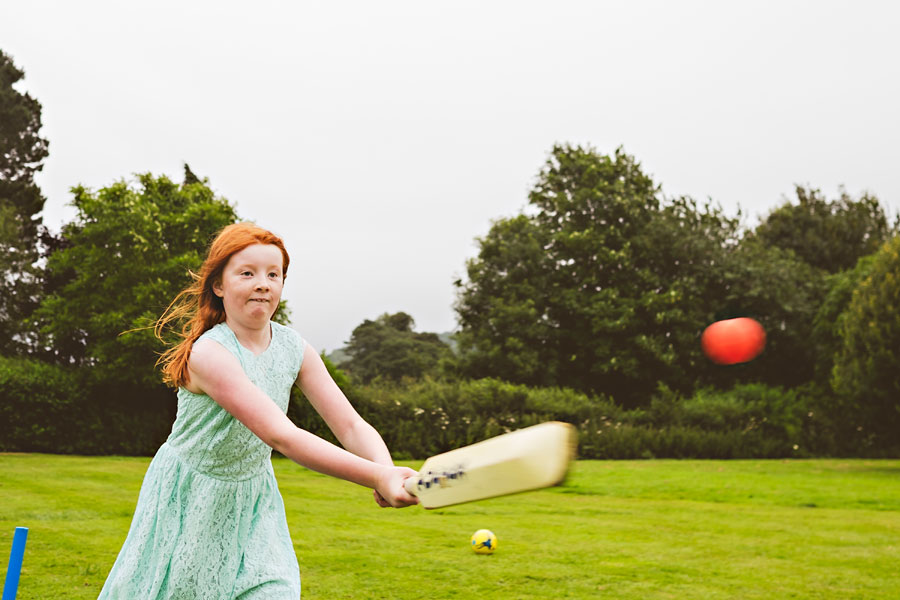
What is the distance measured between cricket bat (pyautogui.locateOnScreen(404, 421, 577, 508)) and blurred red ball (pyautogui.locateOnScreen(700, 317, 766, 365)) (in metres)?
31.2

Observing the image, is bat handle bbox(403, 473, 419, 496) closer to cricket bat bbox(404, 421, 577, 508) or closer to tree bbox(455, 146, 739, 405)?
cricket bat bbox(404, 421, 577, 508)

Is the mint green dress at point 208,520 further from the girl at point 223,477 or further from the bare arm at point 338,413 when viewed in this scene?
the bare arm at point 338,413

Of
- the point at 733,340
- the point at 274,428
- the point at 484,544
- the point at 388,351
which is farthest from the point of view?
the point at 388,351

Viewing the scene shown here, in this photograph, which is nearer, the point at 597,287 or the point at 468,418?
the point at 468,418

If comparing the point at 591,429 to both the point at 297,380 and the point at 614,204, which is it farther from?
the point at 297,380

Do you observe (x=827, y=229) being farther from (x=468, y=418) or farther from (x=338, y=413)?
(x=338, y=413)

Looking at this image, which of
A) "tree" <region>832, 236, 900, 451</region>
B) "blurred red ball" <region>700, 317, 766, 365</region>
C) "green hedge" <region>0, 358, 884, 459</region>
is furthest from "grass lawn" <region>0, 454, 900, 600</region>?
"blurred red ball" <region>700, 317, 766, 365</region>

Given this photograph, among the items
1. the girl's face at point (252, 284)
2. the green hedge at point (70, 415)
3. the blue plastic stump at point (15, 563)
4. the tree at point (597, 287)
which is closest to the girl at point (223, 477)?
the girl's face at point (252, 284)

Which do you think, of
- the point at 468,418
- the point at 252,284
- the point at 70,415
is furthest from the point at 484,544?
the point at 70,415

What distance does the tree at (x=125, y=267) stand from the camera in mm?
22797

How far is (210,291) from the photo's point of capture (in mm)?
3160

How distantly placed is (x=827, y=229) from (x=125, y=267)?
33945 mm

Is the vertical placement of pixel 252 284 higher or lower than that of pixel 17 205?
lower

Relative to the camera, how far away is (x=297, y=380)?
10.8 feet
